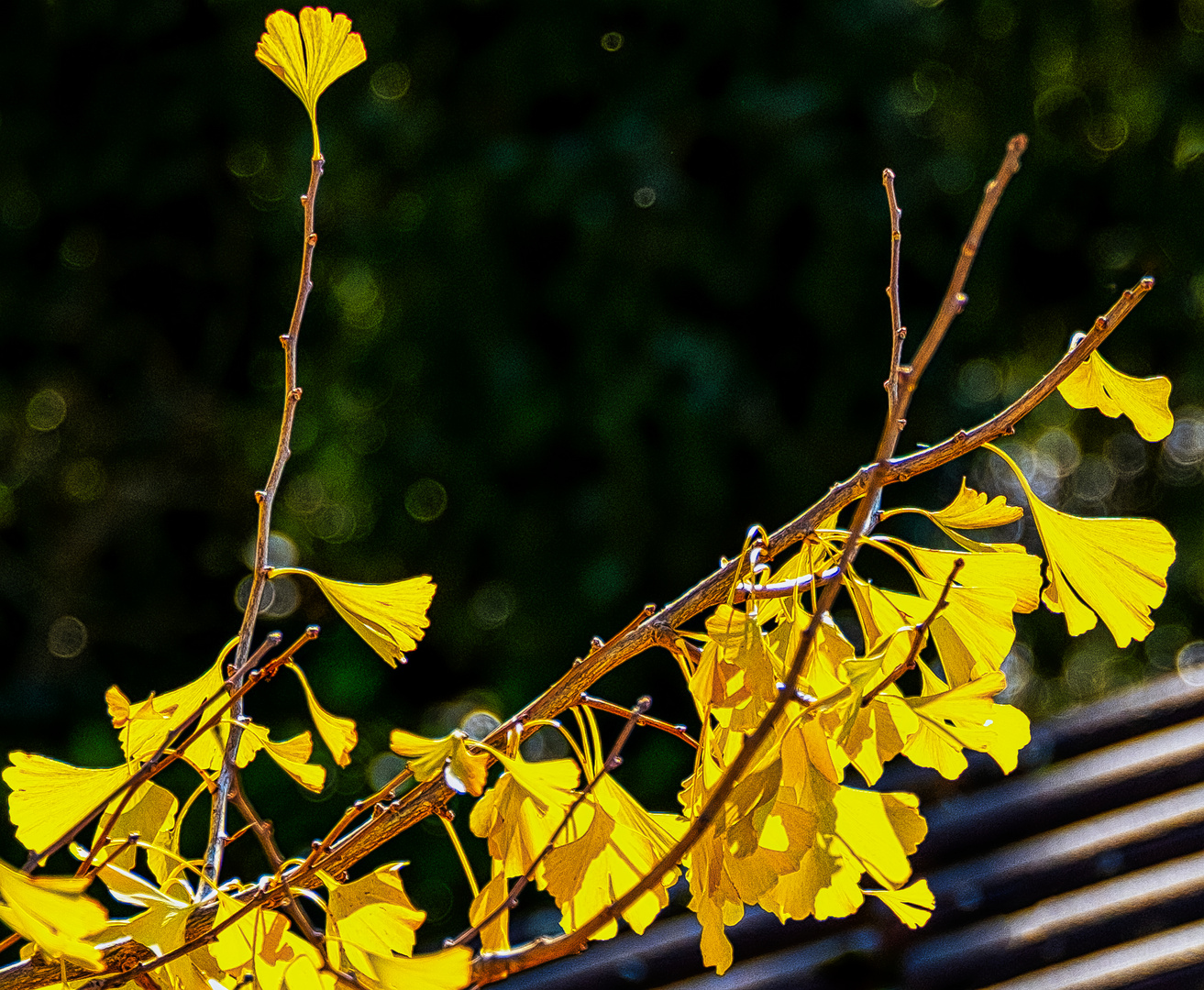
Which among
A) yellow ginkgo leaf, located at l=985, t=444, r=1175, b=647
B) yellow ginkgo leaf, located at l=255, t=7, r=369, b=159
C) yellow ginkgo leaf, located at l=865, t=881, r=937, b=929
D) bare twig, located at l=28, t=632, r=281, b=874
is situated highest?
yellow ginkgo leaf, located at l=255, t=7, r=369, b=159

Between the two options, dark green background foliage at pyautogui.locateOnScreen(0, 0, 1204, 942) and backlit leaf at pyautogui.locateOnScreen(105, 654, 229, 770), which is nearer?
backlit leaf at pyautogui.locateOnScreen(105, 654, 229, 770)

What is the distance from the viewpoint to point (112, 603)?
1251 millimetres

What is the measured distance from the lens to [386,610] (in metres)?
0.22

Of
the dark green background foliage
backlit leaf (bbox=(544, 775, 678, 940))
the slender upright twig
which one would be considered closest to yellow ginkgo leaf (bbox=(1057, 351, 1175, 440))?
the slender upright twig

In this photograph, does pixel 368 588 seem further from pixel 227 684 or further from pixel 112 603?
pixel 112 603

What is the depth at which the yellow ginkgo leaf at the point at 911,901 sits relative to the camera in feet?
0.59

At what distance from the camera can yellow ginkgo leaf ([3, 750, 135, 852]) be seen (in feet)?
0.68

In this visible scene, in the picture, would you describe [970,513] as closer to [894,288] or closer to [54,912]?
[894,288]

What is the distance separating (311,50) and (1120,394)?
0.16 m

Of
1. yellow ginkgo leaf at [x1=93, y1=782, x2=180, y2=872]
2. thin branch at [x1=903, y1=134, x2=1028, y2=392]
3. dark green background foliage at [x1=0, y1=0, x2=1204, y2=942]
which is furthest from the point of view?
dark green background foliage at [x1=0, y1=0, x2=1204, y2=942]

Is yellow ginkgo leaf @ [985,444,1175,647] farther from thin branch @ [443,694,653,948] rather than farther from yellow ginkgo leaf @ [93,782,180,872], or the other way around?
yellow ginkgo leaf @ [93,782,180,872]

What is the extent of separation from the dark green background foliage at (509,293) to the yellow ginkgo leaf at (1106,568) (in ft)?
2.81

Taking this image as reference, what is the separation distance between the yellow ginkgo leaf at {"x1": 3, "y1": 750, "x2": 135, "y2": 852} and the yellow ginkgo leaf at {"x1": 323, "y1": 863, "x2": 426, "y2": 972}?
5 cm

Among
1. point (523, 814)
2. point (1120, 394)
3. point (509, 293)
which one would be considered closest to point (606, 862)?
point (523, 814)
